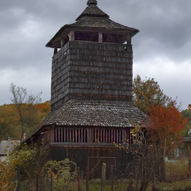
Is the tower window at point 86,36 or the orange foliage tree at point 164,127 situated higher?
the tower window at point 86,36

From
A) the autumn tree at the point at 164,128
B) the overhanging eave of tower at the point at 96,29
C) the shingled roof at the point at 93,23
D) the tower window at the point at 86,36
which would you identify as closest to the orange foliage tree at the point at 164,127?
the autumn tree at the point at 164,128

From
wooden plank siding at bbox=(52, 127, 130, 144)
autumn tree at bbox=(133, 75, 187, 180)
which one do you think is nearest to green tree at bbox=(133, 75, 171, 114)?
autumn tree at bbox=(133, 75, 187, 180)

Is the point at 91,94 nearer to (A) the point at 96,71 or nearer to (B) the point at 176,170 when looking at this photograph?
(A) the point at 96,71

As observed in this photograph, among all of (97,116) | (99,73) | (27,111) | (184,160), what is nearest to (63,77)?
(99,73)

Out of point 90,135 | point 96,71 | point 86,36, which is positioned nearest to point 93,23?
point 86,36

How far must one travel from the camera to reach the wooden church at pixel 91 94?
118ft

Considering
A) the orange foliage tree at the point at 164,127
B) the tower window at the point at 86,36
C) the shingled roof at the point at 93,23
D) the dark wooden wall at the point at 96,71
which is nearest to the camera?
the orange foliage tree at the point at 164,127

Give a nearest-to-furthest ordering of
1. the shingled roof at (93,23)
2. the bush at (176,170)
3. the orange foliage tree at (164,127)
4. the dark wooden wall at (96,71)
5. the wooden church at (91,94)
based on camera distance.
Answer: the bush at (176,170)
the wooden church at (91,94)
the orange foliage tree at (164,127)
the dark wooden wall at (96,71)
the shingled roof at (93,23)

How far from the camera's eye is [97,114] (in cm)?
3725

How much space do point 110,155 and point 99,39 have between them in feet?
30.4

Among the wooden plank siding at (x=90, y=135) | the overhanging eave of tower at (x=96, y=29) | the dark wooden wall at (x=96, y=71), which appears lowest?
the wooden plank siding at (x=90, y=135)

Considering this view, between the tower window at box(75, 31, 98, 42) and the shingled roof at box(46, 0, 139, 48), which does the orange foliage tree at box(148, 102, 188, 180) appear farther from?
the tower window at box(75, 31, 98, 42)

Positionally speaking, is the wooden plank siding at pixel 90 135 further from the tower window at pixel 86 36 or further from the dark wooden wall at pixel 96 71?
the tower window at pixel 86 36

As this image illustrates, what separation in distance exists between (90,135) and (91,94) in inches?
162
